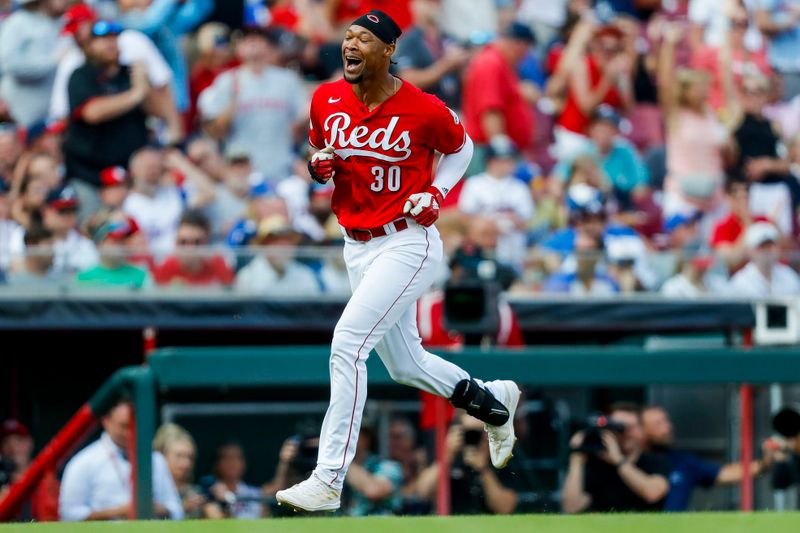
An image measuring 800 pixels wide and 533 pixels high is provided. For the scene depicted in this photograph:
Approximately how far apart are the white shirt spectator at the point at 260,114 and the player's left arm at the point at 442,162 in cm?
546

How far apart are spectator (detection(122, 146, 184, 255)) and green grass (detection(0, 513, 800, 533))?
5.01m

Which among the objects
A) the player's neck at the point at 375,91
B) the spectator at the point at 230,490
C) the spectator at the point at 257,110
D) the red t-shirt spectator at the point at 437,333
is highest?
the spectator at the point at 257,110

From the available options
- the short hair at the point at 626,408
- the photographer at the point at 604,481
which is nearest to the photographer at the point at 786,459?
the photographer at the point at 604,481

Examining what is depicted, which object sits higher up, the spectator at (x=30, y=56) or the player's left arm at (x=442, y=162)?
the spectator at (x=30, y=56)

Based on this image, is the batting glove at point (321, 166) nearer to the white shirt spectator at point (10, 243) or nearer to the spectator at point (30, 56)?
the white shirt spectator at point (10, 243)

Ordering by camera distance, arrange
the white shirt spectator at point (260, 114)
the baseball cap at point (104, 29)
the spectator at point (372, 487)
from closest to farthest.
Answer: the spectator at point (372, 487) → the baseball cap at point (104, 29) → the white shirt spectator at point (260, 114)

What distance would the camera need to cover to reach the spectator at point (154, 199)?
10250mm

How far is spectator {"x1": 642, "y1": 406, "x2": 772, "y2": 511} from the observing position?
8.88m

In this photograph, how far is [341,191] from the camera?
5797 mm

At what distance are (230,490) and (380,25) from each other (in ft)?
13.6

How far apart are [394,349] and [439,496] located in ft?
8.73

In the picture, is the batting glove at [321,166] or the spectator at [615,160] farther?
the spectator at [615,160]

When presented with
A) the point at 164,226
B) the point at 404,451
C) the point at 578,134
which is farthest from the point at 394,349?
the point at 578,134

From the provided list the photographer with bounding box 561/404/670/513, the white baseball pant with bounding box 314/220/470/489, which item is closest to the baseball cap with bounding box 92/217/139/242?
the photographer with bounding box 561/404/670/513
